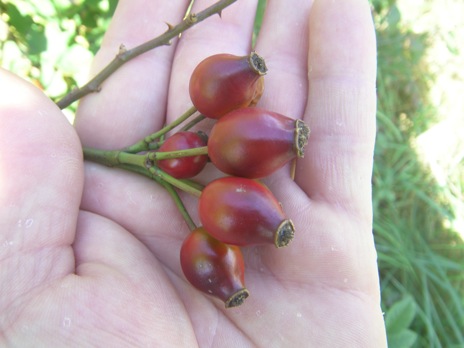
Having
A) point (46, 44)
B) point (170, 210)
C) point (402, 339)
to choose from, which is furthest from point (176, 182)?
point (402, 339)

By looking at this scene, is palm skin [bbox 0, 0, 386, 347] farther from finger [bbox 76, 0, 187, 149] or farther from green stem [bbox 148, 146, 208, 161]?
green stem [bbox 148, 146, 208, 161]

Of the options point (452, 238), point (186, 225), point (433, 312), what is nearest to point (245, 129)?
point (186, 225)

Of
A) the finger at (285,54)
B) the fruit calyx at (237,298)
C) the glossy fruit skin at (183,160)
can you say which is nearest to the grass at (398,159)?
the finger at (285,54)

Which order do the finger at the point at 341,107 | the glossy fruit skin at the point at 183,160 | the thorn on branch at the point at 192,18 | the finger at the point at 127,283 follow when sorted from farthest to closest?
the finger at the point at 341,107 < the thorn on branch at the point at 192,18 < the glossy fruit skin at the point at 183,160 < the finger at the point at 127,283

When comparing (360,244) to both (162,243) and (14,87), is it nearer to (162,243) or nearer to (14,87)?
(162,243)

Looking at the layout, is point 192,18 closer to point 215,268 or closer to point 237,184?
point 237,184

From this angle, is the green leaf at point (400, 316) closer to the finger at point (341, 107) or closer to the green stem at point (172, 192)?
the finger at point (341, 107)

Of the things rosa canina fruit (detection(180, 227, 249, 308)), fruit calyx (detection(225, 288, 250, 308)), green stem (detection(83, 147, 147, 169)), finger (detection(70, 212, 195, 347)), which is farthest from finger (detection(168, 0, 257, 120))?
fruit calyx (detection(225, 288, 250, 308))
